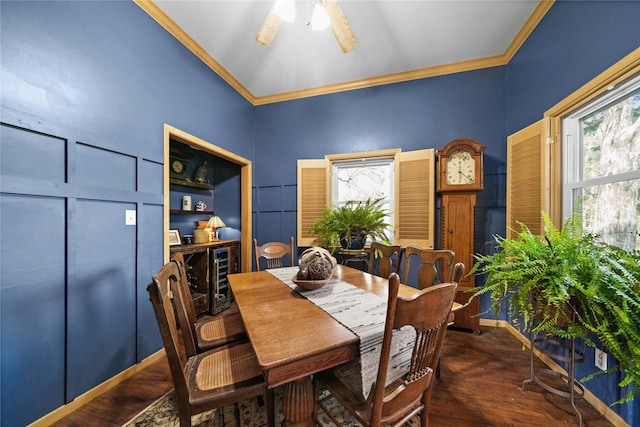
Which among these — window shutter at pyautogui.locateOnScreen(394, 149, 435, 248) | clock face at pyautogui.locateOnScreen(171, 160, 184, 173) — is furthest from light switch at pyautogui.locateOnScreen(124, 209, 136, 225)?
window shutter at pyautogui.locateOnScreen(394, 149, 435, 248)

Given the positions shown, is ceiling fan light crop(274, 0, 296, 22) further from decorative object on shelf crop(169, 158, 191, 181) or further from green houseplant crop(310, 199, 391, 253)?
decorative object on shelf crop(169, 158, 191, 181)

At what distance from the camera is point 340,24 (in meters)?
1.67

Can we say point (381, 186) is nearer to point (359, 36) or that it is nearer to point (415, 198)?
point (415, 198)

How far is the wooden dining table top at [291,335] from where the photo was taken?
0.76 m

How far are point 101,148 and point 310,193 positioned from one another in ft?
7.15

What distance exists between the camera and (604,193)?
1543 mm

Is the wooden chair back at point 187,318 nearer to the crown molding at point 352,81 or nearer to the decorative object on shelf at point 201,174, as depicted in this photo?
the decorative object on shelf at point 201,174

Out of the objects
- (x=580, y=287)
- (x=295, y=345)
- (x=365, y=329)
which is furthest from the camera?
(x=580, y=287)

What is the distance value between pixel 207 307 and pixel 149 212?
1416 millimetres

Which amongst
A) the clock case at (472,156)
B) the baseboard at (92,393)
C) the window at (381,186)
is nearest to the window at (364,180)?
the window at (381,186)

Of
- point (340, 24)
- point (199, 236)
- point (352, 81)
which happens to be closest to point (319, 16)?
point (340, 24)

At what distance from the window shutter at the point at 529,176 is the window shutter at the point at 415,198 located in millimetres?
736

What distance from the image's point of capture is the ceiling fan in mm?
1506

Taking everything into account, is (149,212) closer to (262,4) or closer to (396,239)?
(262,4)
